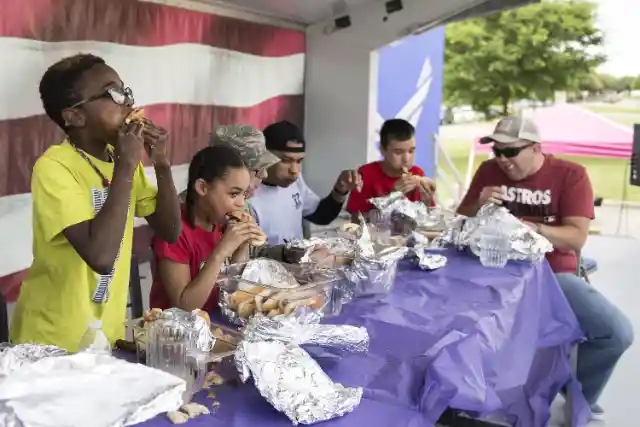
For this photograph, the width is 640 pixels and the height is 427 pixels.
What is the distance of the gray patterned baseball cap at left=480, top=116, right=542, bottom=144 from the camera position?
2.76 m

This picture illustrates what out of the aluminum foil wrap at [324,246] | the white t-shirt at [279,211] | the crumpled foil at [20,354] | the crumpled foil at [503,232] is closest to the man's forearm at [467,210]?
the crumpled foil at [503,232]

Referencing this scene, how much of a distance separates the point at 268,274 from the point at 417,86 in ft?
15.3

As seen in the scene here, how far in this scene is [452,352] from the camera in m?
1.40

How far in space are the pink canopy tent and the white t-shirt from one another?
7.40m

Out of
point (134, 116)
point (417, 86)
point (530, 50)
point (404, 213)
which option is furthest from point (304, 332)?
point (530, 50)

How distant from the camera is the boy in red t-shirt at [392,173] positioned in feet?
10.0

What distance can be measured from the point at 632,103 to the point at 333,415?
39.2 feet

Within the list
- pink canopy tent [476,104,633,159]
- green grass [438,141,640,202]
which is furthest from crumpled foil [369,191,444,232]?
pink canopy tent [476,104,633,159]

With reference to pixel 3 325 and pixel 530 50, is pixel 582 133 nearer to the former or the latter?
pixel 530 50

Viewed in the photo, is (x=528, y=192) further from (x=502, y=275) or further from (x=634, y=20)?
(x=634, y=20)

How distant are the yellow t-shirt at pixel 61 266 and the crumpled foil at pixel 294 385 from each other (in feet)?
1.62

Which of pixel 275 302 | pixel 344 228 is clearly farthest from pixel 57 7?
pixel 275 302

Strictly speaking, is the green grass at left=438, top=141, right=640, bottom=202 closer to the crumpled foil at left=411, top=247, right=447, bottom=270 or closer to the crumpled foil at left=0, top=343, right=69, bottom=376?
the crumpled foil at left=411, top=247, right=447, bottom=270

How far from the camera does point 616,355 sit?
2.76 meters
